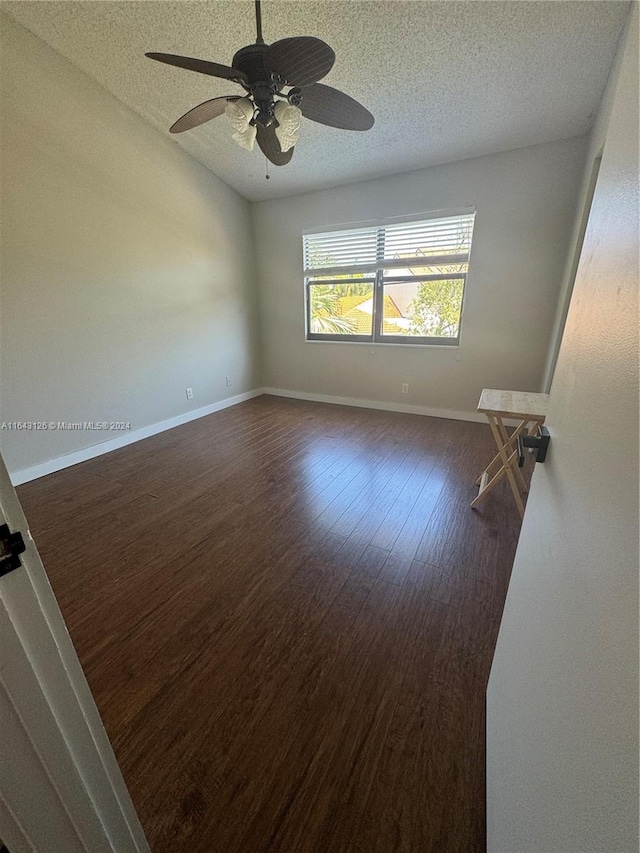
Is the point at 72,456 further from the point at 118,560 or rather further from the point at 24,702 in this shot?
the point at 24,702

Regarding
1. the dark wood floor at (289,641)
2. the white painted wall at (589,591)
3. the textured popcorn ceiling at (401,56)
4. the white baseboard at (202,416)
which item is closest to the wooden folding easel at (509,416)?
the dark wood floor at (289,641)

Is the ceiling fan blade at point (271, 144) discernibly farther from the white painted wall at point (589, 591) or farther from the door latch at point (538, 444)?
the door latch at point (538, 444)

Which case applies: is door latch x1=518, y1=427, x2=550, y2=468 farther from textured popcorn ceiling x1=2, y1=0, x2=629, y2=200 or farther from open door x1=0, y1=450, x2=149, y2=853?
textured popcorn ceiling x1=2, y1=0, x2=629, y2=200

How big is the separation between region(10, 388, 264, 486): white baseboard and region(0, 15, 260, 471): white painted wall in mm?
64

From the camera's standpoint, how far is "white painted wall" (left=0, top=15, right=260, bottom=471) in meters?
2.26

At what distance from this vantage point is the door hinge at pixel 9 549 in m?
0.38

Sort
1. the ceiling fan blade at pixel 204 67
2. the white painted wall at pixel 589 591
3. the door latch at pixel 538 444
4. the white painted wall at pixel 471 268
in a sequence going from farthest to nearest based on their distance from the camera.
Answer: the white painted wall at pixel 471 268
the ceiling fan blade at pixel 204 67
the door latch at pixel 538 444
the white painted wall at pixel 589 591

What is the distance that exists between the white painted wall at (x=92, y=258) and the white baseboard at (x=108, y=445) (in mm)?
64

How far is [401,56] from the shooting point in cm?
202

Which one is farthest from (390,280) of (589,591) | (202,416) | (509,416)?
(589,591)

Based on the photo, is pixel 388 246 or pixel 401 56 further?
pixel 388 246

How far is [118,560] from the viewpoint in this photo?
1720 millimetres

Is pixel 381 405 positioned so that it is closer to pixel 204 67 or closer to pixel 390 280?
pixel 390 280

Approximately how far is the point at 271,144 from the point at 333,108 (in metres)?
0.45
